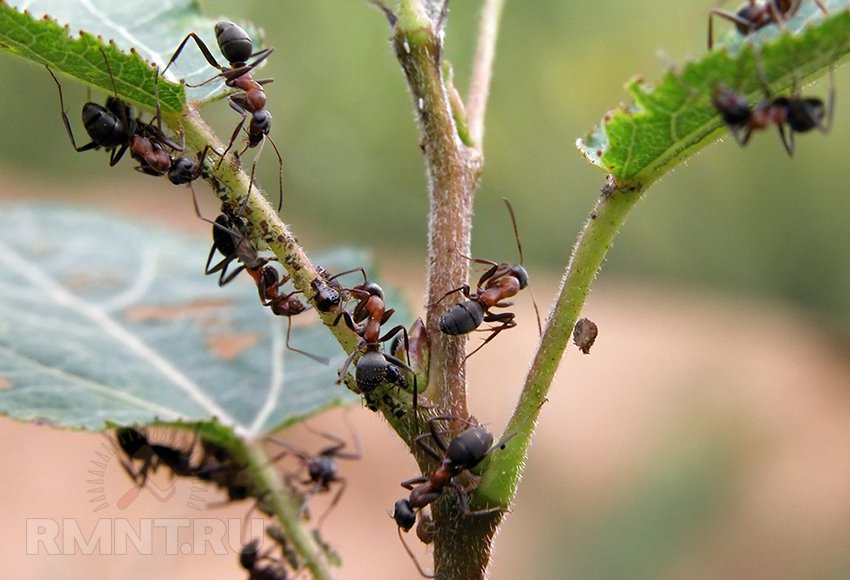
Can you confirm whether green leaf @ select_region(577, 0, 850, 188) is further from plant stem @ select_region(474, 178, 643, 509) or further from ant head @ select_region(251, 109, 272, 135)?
ant head @ select_region(251, 109, 272, 135)

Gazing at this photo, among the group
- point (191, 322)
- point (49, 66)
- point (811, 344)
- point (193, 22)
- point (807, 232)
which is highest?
point (807, 232)

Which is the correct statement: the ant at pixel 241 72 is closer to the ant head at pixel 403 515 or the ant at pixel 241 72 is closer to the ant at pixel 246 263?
the ant at pixel 246 263

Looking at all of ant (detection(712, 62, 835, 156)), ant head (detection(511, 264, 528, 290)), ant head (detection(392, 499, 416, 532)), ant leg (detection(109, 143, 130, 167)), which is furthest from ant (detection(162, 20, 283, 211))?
ant (detection(712, 62, 835, 156))

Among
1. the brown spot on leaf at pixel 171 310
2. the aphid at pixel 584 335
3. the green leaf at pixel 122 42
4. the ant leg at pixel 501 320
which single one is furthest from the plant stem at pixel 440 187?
the brown spot on leaf at pixel 171 310

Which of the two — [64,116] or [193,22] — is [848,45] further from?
[64,116]

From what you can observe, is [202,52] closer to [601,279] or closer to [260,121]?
[260,121]

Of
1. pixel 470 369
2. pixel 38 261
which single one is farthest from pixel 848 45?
pixel 470 369
